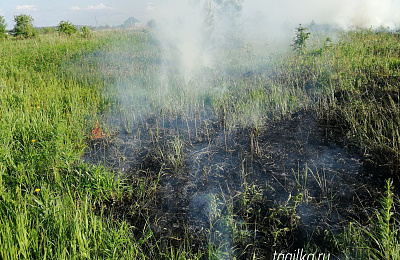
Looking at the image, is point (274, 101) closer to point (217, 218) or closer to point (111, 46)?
point (217, 218)

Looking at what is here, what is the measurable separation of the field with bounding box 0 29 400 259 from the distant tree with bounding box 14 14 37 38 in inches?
544

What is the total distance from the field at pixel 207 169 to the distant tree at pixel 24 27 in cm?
1383

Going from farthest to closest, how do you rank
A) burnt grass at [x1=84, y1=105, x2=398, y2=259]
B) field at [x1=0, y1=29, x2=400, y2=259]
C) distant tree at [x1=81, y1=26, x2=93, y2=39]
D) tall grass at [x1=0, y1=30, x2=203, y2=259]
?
distant tree at [x1=81, y1=26, x2=93, y2=39] < burnt grass at [x1=84, y1=105, x2=398, y2=259] < field at [x1=0, y1=29, x2=400, y2=259] < tall grass at [x1=0, y1=30, x2=203, y2=259]

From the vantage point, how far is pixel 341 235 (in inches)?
82.7

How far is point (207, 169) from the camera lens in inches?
130

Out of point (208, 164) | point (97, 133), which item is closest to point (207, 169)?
point (208, 164)

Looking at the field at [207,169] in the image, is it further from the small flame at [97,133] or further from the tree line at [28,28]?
the tree line at [28,28]

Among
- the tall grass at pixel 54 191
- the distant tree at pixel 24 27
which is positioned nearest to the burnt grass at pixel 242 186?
the tall grass at pixel 54 191

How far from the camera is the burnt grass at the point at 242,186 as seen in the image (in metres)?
2.29

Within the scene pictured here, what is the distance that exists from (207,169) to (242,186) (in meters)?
0.56

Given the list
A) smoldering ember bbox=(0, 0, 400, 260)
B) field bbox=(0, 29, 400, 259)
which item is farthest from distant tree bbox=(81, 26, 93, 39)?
field bbox=(0, 29, 400, 259)

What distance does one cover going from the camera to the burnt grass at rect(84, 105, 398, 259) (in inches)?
90.0

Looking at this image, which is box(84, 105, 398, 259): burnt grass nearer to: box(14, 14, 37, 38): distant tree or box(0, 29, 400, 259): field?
box(0, 29, 400, 259): field

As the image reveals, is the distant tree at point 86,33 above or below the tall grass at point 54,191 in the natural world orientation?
above
